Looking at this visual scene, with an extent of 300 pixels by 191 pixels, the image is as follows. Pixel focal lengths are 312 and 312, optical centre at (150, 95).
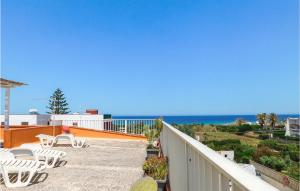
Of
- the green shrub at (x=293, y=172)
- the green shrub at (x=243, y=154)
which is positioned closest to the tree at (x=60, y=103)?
the green shrub at (x=243, y=154)

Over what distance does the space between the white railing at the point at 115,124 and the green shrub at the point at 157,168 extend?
9106mm

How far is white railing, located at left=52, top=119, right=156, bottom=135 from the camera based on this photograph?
15.9 m

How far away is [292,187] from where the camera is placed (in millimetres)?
28297

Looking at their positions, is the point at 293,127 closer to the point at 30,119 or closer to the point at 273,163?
the point at 273,163

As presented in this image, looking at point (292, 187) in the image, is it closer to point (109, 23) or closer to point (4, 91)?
point (109, 23)

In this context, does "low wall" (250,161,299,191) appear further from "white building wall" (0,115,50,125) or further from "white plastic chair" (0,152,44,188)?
"white plastic chair" (0,152,44,188)

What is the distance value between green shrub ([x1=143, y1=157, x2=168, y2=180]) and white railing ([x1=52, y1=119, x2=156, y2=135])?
9.11m

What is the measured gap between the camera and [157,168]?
583cm

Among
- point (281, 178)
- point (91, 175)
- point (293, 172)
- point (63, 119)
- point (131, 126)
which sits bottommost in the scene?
point (293, 172)

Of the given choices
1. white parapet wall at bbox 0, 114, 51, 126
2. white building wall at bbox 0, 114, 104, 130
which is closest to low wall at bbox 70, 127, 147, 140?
white building wall at bbox 0, 114, 104, 130

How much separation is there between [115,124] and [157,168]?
37.0 feet

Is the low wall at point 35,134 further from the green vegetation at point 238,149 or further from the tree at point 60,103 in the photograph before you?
the tree at point 60,103

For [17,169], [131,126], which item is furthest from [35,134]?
[17,169]

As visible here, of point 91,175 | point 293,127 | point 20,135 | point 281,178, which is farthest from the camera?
point 293,127
